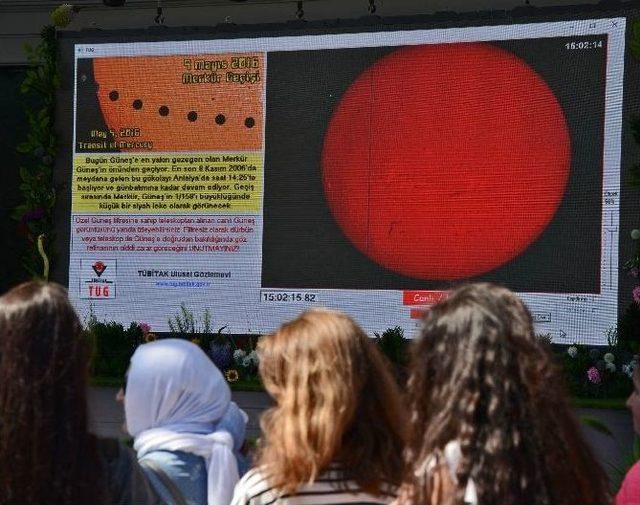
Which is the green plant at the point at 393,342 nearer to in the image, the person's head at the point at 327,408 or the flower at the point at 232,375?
the flower at the point at 232,375

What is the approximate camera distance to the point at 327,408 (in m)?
1.79

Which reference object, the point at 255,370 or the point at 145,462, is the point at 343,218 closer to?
the point at 255,370

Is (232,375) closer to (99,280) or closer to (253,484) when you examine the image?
(99,280)

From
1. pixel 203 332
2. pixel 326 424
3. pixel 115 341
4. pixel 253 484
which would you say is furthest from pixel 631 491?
pixel 115 341

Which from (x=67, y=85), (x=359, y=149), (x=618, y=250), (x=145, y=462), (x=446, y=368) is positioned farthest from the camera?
(x=67, y=85)

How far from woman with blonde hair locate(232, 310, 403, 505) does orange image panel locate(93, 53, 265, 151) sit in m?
4.17

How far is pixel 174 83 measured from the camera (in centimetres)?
602

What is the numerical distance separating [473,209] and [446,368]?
3.98 meters

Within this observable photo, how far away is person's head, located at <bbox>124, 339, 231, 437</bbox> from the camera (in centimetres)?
210

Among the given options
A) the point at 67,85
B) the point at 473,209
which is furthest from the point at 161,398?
the point at 67,85

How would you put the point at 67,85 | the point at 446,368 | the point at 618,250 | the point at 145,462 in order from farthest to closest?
the point at 67,85 → the point at 618,250 → the point at 145,462 → the point at 446,368

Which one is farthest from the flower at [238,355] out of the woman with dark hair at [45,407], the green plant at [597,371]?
the woman with dark hair at [45,407]

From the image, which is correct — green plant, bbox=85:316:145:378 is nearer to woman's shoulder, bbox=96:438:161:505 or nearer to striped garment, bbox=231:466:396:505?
woman's shoulder, bbox=96:438:161:505

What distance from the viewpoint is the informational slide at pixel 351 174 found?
5.41 meters
